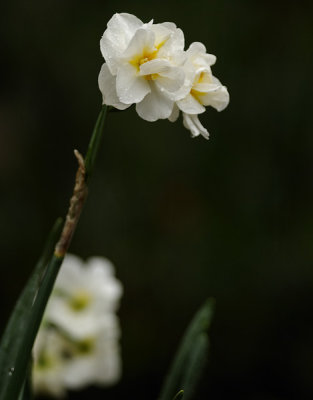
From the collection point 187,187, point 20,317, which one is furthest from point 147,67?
point 187,187

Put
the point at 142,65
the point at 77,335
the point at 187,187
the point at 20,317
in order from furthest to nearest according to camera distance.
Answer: the point at 187,187 → the point at 77,335 → the point at 20,317 → the point at 142,65

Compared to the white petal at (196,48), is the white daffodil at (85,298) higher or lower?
lower

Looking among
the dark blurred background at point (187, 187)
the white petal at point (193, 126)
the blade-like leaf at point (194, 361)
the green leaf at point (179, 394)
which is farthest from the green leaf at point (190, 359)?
the dark blurred background at point (187, 187)

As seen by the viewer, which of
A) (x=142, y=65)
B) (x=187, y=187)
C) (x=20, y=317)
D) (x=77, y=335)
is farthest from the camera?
(x=187, y=187)

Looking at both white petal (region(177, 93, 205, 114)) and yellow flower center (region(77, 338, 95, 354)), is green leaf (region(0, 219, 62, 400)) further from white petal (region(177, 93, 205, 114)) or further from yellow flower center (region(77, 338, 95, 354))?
yellow flower center (region(77, 338, 95, 354))

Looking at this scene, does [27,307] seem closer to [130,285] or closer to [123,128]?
[130,285]

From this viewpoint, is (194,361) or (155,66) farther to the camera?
(194,361)

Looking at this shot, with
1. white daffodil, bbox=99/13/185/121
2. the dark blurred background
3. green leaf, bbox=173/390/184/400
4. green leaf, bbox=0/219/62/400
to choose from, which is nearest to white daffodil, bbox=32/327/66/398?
green leaf, bbox=0/219/62/400

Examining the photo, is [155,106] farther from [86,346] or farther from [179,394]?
[86,346]

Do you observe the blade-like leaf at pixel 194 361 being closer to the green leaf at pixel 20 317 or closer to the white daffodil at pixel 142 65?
the green leaf at pixel 20 317
